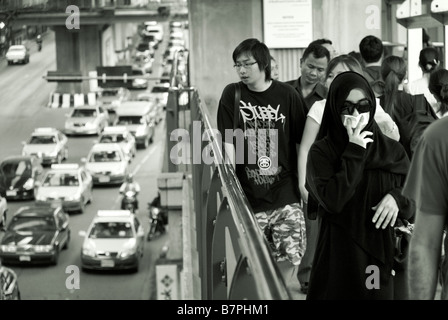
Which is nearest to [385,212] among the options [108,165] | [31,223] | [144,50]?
[31,223]

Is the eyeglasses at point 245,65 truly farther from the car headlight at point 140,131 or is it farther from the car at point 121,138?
the car headlight at point 140,131

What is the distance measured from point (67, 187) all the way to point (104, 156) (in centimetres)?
671

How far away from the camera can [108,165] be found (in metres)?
71.1

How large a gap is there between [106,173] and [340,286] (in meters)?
65.3

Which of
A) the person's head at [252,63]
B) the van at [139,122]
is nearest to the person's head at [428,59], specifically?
the person's head at [252,63]

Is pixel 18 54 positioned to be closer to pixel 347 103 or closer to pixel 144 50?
pixel 144 50

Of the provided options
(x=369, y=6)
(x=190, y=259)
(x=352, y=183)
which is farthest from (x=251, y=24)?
(x=352, y=183)

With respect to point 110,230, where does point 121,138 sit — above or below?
above

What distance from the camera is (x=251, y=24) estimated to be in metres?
14.7

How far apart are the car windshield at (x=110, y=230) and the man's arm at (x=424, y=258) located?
46.2m

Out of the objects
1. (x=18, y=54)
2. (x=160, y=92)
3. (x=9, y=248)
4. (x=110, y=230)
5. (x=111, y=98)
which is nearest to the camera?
(x=110, y=230)

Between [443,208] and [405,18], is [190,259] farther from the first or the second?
[443,208]

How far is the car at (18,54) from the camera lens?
9912cm

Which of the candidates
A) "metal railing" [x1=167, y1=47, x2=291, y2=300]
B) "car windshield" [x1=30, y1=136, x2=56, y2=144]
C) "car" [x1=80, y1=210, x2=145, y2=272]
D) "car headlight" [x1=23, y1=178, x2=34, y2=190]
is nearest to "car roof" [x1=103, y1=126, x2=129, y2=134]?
"car windshield" [x1=30, y1=136, x2=56, y2=144]
